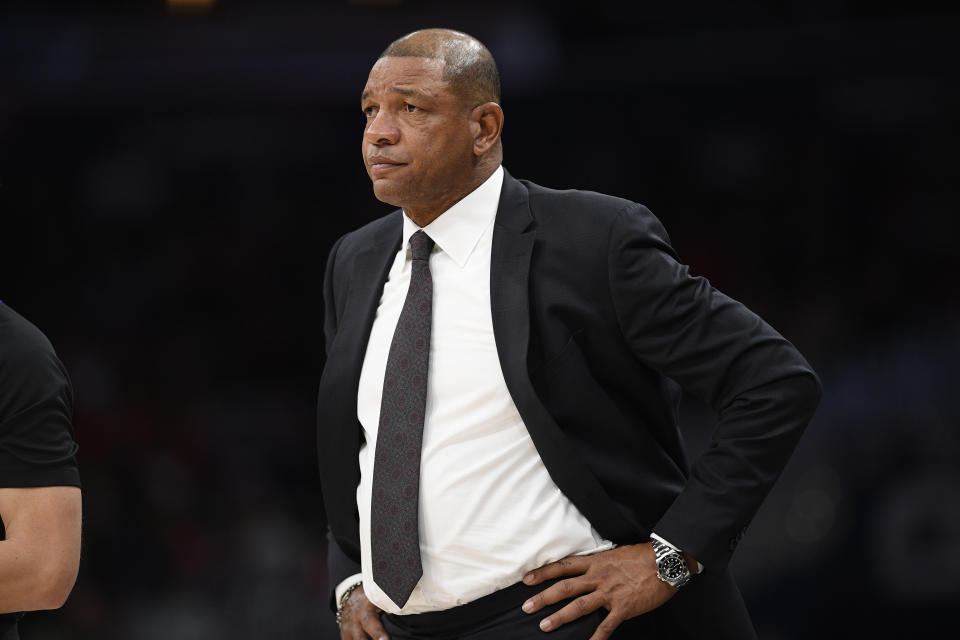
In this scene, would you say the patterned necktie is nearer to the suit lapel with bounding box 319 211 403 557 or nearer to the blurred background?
the suit lapel with bounding box 319 211 403 557

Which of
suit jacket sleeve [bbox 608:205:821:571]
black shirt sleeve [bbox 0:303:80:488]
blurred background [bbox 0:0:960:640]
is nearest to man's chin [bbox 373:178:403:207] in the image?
suit jacket sleeve [bbox 608:205:821:571]

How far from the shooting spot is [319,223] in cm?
725

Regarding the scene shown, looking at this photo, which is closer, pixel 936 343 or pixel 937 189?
pixel 936 343

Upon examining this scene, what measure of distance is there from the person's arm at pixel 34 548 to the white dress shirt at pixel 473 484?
496mm

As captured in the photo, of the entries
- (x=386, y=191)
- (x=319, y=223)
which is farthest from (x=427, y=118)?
(x=319, y=223)

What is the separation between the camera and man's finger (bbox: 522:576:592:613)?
1.99 metres

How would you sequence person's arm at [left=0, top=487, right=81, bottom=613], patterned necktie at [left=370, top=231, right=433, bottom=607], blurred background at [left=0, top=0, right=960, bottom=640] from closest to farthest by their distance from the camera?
person's arm at [left=0, top=487, right=81, bottom=613], patterned necktie at [left=370, top=231, right=433, bottom=607], blurred background at [left=0, top=0, right=960, bottom=640]

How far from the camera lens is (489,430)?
6.81 ft

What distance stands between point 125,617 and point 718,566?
436cm

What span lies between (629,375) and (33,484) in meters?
0.97

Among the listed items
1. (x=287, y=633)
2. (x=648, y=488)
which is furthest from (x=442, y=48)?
(x=287, y=633)

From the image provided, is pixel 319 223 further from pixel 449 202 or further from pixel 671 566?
pixel 671 566

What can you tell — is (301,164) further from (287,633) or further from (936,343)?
(936,343)

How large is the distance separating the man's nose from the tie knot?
0.18m
